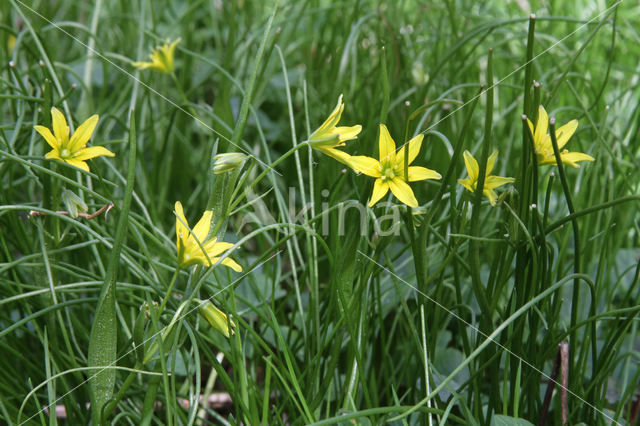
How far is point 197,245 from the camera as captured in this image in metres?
0.66

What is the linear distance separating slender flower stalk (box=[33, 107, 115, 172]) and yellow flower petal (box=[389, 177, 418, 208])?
0.34m

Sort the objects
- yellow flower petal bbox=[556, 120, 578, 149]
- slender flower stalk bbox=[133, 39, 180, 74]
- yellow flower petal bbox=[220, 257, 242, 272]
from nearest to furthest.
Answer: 1. yellow flower petal bbox=[220, 257, 242, 272]
2. yellow flower petal bbox=[556, 120, 578, 149]
3. slender flower stalk bbox=[133, 39, 180, 74]

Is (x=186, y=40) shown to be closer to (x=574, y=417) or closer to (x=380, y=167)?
(x=380, y=167)

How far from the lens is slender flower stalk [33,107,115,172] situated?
2.42 ft

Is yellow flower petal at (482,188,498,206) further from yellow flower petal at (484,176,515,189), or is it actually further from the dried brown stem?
the dried brown stem

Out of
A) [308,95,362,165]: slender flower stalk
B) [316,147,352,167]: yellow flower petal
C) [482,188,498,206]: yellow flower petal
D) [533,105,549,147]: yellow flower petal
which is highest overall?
[533,105,549,147]: yellow flower petal

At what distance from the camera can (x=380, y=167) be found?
27.9 inches

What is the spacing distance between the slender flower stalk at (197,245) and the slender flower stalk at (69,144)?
15 cm

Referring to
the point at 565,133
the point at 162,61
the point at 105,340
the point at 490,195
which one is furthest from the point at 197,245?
the point at 162,61

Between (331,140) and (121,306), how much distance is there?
421 millimetres

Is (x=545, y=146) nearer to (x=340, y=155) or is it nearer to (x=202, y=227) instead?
(x=340, y=155)

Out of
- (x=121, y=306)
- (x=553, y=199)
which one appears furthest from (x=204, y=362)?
(x=553, y=199)

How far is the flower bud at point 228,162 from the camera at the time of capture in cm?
66

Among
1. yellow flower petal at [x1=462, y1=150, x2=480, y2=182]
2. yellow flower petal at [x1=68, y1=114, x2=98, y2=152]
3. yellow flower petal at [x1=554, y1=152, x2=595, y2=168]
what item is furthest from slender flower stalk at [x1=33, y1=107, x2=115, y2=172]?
yellow flower petal at [x1=554, y1=152, x2=595, y2=168]
